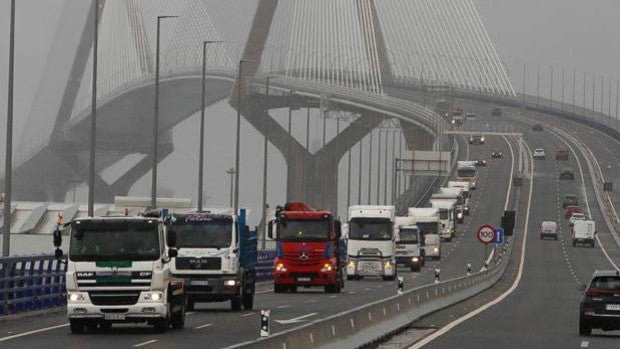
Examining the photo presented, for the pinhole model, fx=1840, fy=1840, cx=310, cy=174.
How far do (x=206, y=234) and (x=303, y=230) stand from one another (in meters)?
13.4

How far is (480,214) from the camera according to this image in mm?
142625

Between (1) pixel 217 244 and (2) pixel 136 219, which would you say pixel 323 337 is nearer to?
(2) pixel 136 219

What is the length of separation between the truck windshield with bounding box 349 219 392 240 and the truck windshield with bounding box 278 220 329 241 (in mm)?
15565

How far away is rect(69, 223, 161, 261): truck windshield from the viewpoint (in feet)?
102

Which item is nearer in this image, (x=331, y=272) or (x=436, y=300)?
(x=436, y=300)

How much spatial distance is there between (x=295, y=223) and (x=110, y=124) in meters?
84.8

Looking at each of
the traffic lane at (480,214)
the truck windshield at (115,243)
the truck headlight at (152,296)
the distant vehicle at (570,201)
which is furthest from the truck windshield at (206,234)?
the distant vehicle at (570,201)

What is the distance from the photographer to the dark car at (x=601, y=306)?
3416 centimetres

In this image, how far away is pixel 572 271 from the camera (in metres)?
89.8

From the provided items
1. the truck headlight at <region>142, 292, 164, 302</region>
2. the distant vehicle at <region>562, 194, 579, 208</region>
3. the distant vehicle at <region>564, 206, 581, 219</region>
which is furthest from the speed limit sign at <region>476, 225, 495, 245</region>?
the distant vehicle at <region>562, 194, 579, 208</region>

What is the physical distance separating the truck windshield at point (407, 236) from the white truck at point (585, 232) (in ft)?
95.3

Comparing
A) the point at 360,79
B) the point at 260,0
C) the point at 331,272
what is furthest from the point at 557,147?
the point at 331,272

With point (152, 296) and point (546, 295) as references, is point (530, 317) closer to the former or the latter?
point (152, 296)

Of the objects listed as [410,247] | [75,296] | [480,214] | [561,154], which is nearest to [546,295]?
[410,247]
